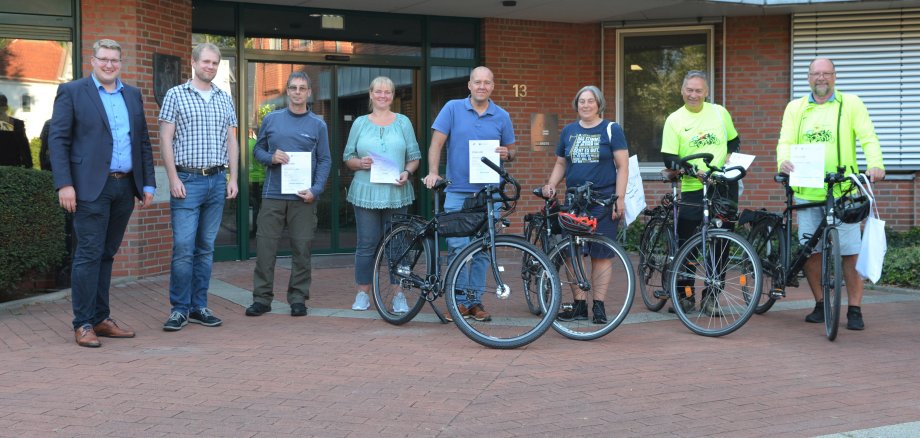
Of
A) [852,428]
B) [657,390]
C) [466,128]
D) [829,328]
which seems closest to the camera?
[852,428]

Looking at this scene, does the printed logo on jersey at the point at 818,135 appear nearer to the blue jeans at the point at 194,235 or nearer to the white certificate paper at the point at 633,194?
the white certificate paper at the point at 633,194

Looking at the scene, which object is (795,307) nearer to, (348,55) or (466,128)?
(466,128)

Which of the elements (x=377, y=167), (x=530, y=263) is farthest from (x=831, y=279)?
(x=377, y=167)

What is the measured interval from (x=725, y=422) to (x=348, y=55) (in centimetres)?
817

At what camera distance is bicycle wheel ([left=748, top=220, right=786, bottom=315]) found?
277 inches

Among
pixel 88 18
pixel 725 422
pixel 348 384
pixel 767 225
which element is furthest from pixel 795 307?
pixel 88 18

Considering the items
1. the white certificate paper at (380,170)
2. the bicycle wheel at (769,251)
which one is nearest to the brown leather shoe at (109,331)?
the white certificate paper at (380,170)

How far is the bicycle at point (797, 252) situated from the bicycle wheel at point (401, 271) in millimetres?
2443

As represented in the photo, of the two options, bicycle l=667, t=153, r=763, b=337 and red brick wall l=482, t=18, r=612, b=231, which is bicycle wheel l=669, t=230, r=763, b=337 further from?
red brick wall l=482, t=18, r=612, b=231

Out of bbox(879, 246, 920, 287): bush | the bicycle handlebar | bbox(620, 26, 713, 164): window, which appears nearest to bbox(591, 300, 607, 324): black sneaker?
the bicycle handlebar

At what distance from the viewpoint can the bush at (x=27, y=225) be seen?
24.8 feet

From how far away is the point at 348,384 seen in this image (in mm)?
5289

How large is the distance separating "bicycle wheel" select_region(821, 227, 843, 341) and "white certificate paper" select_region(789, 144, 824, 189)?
405 mm

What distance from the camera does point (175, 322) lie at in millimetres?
6836
